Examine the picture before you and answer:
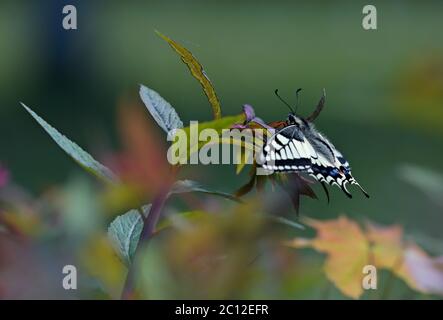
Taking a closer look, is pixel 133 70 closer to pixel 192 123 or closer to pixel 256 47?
pixel 256 47

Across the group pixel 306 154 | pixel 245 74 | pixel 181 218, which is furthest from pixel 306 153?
pixel 245 74

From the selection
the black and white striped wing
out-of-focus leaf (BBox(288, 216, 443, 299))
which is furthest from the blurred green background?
the black and white striped wing

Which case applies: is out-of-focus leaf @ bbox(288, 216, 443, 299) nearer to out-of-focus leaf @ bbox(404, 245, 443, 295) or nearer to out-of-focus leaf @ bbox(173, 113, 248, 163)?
out-of-focus leaf @ bbox(404, 245, 443, 295)

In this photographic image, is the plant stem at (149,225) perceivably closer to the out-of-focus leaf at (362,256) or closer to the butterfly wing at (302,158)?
the butterfly wing at (302,158)

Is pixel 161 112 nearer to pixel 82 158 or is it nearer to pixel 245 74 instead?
pixel 82 158

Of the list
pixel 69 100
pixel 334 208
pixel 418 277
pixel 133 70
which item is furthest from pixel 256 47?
pixel 418 277

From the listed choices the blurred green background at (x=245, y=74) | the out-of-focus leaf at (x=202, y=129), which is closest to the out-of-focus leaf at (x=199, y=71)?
the out-of-focus leaf at (x=202, y=129)

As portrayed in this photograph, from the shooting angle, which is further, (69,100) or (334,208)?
(69,100)
